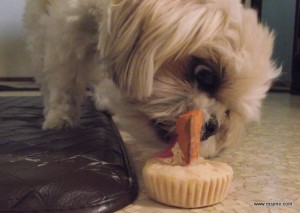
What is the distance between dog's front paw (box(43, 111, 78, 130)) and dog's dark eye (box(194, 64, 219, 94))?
1.86ft

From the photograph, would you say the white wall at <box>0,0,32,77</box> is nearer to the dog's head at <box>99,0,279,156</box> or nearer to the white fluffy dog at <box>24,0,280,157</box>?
the white fluffy dog at <box>24,0,280,157</box>

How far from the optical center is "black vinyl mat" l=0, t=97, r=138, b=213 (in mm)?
766

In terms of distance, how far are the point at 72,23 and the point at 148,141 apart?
1.42 feet

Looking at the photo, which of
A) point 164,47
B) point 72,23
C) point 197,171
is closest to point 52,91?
point 72,23

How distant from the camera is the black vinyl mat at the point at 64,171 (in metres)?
0.77

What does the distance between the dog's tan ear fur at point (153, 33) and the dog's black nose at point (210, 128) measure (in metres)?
0.14

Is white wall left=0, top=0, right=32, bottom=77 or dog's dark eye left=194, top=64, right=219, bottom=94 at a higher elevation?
dog's dark eye left=194, top=64, right=219, bottom=94

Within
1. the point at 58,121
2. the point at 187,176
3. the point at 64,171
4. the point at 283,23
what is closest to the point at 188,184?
the point at 187,176

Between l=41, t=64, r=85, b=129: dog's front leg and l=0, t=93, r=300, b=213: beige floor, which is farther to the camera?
l=41, t=64, r=85, b=129: dog's front leg

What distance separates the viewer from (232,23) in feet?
3.10

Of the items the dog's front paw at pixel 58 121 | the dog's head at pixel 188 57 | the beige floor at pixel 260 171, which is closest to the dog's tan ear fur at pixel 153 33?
the dog's head at pixel 188 57

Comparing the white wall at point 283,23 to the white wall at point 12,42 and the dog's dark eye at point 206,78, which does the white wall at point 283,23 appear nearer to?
the white wall at point 12,42

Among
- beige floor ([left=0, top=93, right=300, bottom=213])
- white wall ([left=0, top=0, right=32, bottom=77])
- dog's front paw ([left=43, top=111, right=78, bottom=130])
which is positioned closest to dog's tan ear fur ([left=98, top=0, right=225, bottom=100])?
beige floor ([left=0, top=93, right=300, bottom=213])

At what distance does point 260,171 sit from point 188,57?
1.12 feet
